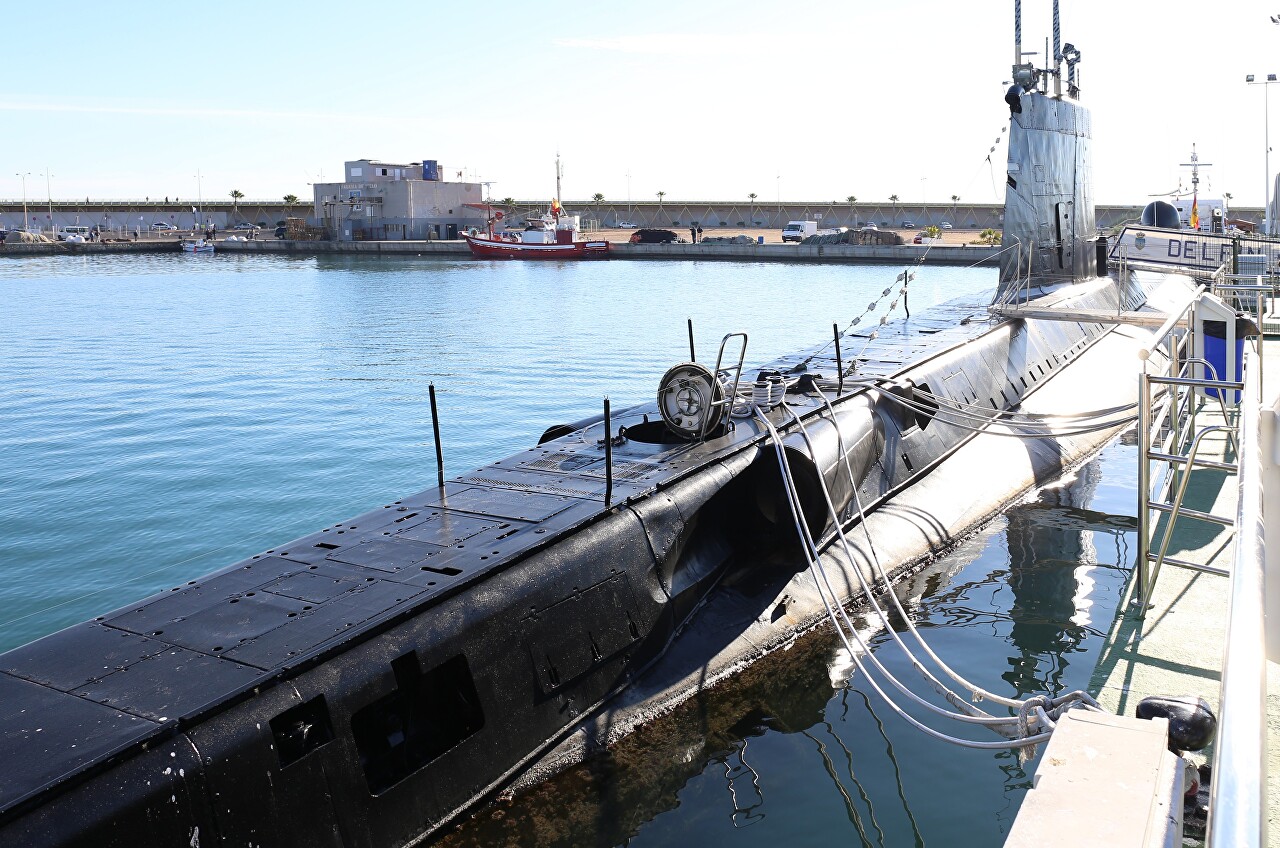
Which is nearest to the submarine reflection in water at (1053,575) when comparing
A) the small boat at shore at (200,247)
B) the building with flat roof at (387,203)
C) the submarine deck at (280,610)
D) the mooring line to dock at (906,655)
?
the mooring line to dock at (906,655)

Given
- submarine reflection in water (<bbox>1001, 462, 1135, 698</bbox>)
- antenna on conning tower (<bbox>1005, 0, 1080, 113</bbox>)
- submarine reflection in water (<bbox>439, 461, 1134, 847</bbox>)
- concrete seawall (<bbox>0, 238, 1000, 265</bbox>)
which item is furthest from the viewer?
concrete seawall (<bbox>0, 238, 1000, 265</bbox>)

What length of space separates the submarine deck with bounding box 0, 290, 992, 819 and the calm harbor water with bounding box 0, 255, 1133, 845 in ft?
4.46

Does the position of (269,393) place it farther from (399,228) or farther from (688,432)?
(399,228)

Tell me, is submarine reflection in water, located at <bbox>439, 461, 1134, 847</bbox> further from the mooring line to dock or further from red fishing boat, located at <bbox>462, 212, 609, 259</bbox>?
red fishing boat, located at <bbox>462, 212, 609, 259</bbox>

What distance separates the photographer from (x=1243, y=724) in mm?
2098

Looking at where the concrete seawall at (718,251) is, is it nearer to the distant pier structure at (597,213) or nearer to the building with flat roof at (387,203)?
the building with flat roof at (387,203)

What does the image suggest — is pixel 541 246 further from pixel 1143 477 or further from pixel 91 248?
pixel 1143 477

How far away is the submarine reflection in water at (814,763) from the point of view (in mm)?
6477

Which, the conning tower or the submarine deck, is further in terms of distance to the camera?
the conning tower

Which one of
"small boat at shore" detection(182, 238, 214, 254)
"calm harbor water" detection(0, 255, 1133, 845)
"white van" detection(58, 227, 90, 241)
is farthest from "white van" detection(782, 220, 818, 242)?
"white van" detection(58, 227, 90, 241)

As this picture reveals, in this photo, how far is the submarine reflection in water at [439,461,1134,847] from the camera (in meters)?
6.48

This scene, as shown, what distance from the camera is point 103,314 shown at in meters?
38.6

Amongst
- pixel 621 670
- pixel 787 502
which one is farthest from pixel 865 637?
pixel 621 670

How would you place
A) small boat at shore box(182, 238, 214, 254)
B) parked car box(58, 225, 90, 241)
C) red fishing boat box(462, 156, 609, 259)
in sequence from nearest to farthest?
red fishing boat box(462, 156, 609, 259) → small boat at shore box(182, 238, 214, 254) → parked car box(58, 225, 90, 241)
